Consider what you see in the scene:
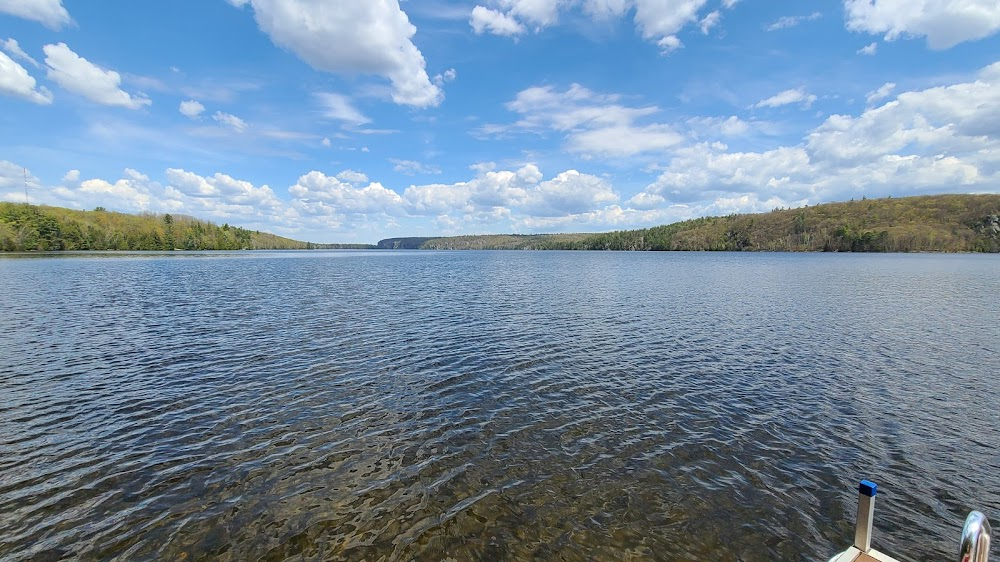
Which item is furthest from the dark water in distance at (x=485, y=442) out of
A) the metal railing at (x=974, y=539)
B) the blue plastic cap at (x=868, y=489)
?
the metal railing at (x=974, y=539)

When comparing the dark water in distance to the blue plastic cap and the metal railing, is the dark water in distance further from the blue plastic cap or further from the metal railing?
the metal railing

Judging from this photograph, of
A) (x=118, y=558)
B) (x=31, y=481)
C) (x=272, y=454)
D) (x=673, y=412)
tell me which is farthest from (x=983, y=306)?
(x=31, y=481)

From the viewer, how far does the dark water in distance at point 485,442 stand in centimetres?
1055

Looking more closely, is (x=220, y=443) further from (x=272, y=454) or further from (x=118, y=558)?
(x=118, y=558)

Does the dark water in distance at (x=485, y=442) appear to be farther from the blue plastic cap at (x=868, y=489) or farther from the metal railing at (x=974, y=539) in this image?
the metal railing at (x=974, y=539)

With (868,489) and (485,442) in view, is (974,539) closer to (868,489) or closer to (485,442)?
(868,489)

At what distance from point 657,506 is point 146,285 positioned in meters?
77.7

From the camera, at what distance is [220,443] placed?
49.0 ft

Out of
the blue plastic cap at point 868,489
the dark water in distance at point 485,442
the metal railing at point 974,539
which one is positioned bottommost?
the dark water in distance at point 485,442

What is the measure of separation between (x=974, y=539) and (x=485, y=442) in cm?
1192

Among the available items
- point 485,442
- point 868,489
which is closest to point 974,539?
point 868,489

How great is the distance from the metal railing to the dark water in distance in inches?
139

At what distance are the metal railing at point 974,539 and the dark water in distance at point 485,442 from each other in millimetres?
3528

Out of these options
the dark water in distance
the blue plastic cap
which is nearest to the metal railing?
the blue plastic cap
